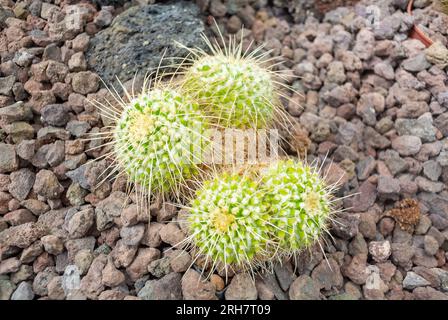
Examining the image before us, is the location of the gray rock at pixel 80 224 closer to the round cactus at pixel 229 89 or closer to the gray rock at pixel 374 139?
the round cactus at pixel 229 89

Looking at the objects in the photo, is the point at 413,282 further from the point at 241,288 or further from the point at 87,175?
the point at 87,175

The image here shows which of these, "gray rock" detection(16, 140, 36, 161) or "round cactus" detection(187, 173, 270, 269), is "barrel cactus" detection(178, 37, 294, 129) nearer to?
"round cactus" detection(187, 173, 270, 269)

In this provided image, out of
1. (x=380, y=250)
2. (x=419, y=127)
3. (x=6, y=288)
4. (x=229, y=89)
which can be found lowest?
(x=6, y=288)

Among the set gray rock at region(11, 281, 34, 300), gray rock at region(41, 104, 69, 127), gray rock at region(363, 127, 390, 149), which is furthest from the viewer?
gray rock at region(363, 127, 390, 149)

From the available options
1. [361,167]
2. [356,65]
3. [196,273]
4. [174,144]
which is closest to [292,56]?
[356,65]

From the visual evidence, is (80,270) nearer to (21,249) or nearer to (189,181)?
(21,249)

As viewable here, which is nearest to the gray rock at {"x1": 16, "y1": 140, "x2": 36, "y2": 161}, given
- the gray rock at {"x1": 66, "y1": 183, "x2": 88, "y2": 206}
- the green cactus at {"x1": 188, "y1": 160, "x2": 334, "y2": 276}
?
the gray rock at {"x1": 66, "y1": 183, "x2": 88, "y2": 206}

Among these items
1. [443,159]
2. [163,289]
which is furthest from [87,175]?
[443,159]
